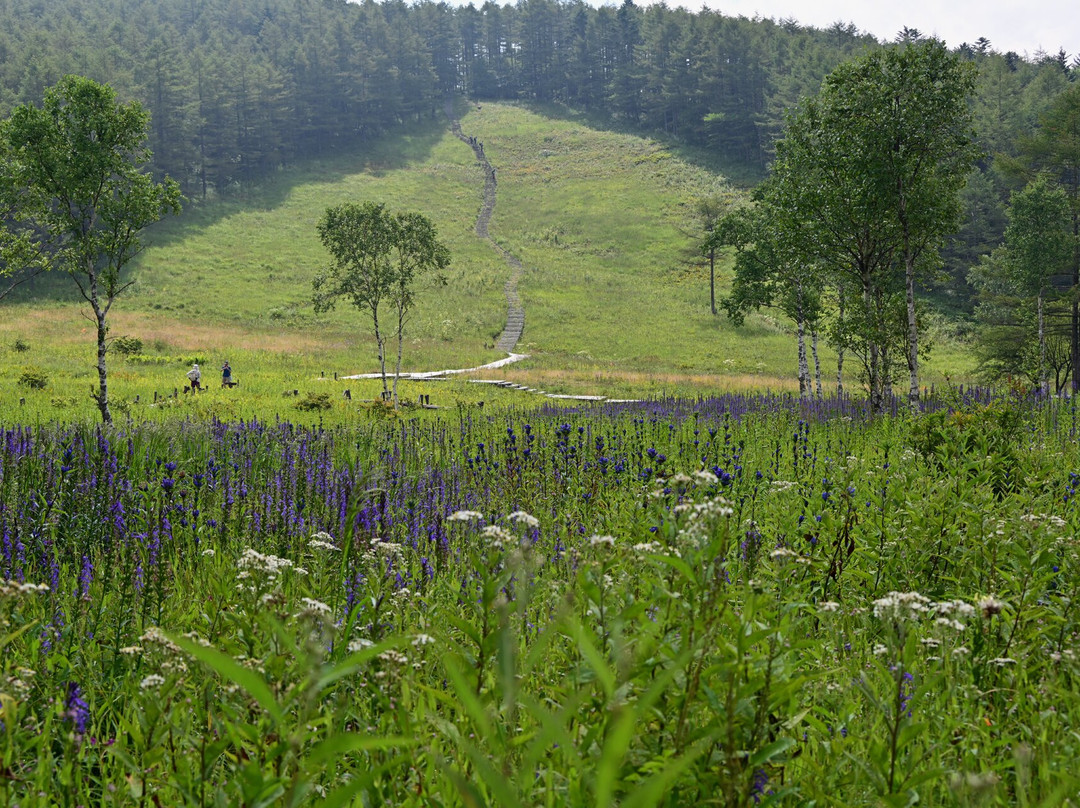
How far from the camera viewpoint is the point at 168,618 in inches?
148

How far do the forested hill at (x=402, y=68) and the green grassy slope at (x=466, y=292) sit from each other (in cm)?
1016

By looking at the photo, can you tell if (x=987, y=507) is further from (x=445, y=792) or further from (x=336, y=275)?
(x=336, y=275)

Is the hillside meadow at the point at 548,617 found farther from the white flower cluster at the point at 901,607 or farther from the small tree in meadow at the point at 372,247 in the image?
the small tree in meadow at the point at 372,247

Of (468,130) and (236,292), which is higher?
(468,130)

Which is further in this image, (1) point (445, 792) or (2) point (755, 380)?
(2) point (755, 380)

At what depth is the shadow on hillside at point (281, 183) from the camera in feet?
190

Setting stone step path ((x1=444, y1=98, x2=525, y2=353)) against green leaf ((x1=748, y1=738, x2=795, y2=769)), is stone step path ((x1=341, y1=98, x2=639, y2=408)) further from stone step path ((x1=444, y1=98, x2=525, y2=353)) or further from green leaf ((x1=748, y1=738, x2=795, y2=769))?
green leaf ((x1=748, y1=738, x2=795, y2=769))

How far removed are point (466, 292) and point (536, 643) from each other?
62460mm

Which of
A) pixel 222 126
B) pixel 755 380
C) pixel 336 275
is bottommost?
pixel 755 380

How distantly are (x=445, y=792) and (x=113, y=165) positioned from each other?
1746 centimetres

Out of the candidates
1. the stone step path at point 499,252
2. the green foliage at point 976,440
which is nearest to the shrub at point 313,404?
the green foliage at point 976,440

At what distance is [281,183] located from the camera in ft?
317

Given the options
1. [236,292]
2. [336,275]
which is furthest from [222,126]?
[336,275]

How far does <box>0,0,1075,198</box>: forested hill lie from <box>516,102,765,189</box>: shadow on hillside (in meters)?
2.44
